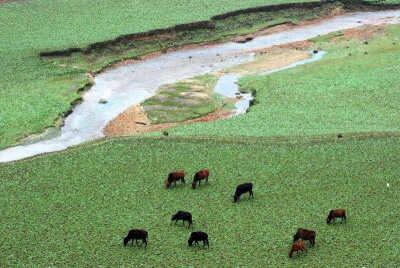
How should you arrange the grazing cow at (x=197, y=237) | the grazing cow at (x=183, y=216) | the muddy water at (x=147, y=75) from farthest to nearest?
the muddy water at (x=147, y=75), the grazing cow at (x=183, y=216), the grazing cow at (x=197, y=237)

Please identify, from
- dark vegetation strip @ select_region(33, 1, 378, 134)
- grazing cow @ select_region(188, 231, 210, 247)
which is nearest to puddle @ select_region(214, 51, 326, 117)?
dark vegetation strip @ select_region(33, 1, 378, 134)

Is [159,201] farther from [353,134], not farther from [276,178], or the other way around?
[353,134]

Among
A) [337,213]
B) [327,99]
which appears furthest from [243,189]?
[327,99]

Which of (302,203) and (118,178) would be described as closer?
(302,203)

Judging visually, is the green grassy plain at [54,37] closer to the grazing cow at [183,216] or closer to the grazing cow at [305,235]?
the grazing cow at [183,216]

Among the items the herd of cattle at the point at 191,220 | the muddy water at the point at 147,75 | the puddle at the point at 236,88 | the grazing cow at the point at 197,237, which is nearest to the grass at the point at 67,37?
the muddy water at the point at 147,75

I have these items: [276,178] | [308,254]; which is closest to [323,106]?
[276,178]
